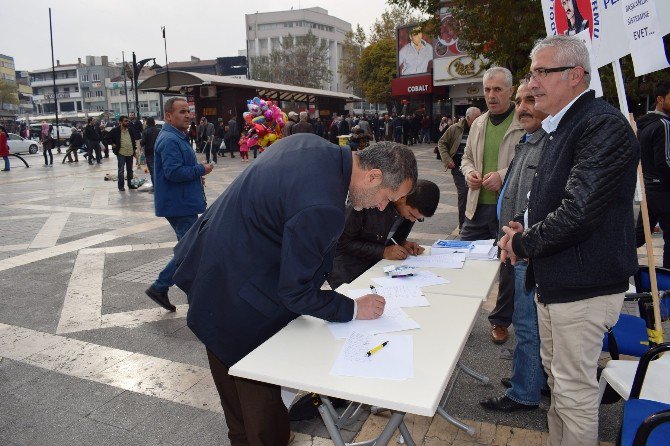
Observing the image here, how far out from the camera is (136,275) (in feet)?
18.5

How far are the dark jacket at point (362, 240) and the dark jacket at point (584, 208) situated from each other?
101cm

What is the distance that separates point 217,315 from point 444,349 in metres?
0.90

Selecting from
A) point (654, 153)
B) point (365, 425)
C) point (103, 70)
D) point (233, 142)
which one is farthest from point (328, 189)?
point (103, 70)

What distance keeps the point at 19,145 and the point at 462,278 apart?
29249 mm

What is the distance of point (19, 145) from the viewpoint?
25.8 m

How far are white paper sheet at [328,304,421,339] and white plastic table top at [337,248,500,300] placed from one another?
407 millimetres

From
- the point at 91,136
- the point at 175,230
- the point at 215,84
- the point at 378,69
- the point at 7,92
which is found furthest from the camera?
the point at 7,92

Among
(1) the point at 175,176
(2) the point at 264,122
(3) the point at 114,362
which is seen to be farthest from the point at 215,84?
(3) the point at 114,362

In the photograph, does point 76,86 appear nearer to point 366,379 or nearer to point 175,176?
point 175,176

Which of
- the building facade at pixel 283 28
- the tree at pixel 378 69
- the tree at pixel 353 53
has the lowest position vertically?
the tree at pixel 378 69

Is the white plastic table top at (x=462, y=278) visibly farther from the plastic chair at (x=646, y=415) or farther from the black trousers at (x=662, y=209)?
the black trousers at (x=662, y=209)

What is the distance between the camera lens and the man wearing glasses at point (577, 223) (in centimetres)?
180

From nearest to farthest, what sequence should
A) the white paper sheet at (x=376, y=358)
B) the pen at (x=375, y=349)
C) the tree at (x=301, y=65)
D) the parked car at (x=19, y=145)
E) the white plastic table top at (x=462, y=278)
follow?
the white paper sheet at (x=376, y=358) → the pen at (x=375, y=349) → the white plastic table top at (x=462, y=278) → the parked car at (x=19, y=145) → the tree at (x=301, y=65)

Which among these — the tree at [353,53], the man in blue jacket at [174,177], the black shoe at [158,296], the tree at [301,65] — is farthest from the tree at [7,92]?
the black shoe at [158,296]
